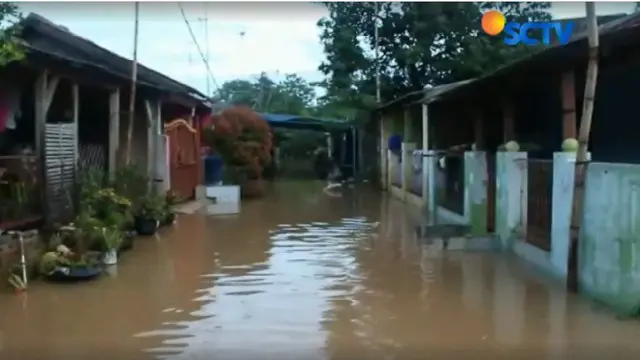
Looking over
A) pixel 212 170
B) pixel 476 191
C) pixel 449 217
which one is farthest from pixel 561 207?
pixel 212 170

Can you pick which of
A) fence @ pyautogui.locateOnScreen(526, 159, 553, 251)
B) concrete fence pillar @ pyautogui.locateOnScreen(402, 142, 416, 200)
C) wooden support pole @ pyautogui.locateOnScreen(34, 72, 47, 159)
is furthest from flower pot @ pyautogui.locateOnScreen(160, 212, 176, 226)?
concrete fence pillar @ pyautogui.locateOnScreen(402, 142, 416, 200)

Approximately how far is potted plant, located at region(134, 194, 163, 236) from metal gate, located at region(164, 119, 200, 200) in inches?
212

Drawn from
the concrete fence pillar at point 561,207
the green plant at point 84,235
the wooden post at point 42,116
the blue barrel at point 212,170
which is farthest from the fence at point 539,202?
the blue barrel at point 212,170

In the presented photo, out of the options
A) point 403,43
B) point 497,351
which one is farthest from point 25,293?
point 403,43

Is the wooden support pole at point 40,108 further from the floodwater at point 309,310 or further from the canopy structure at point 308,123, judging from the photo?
the canopy structure at point 308,123

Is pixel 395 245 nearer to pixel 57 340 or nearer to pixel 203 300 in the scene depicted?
pixel 203 300

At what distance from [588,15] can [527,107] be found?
25.9ft

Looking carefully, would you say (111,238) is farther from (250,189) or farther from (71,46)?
(250,189)

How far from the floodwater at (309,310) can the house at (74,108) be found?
1.75m

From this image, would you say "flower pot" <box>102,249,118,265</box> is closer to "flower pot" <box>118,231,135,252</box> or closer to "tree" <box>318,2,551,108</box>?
"flower pot" <box>118,231,135,252</box>

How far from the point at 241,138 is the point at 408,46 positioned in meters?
8.41

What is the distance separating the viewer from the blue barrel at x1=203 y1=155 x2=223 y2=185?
23.3 m

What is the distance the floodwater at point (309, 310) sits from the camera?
5.86m

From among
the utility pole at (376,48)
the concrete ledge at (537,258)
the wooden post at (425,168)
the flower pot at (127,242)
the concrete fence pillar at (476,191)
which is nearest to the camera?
the concrete ledge at (537,258)
